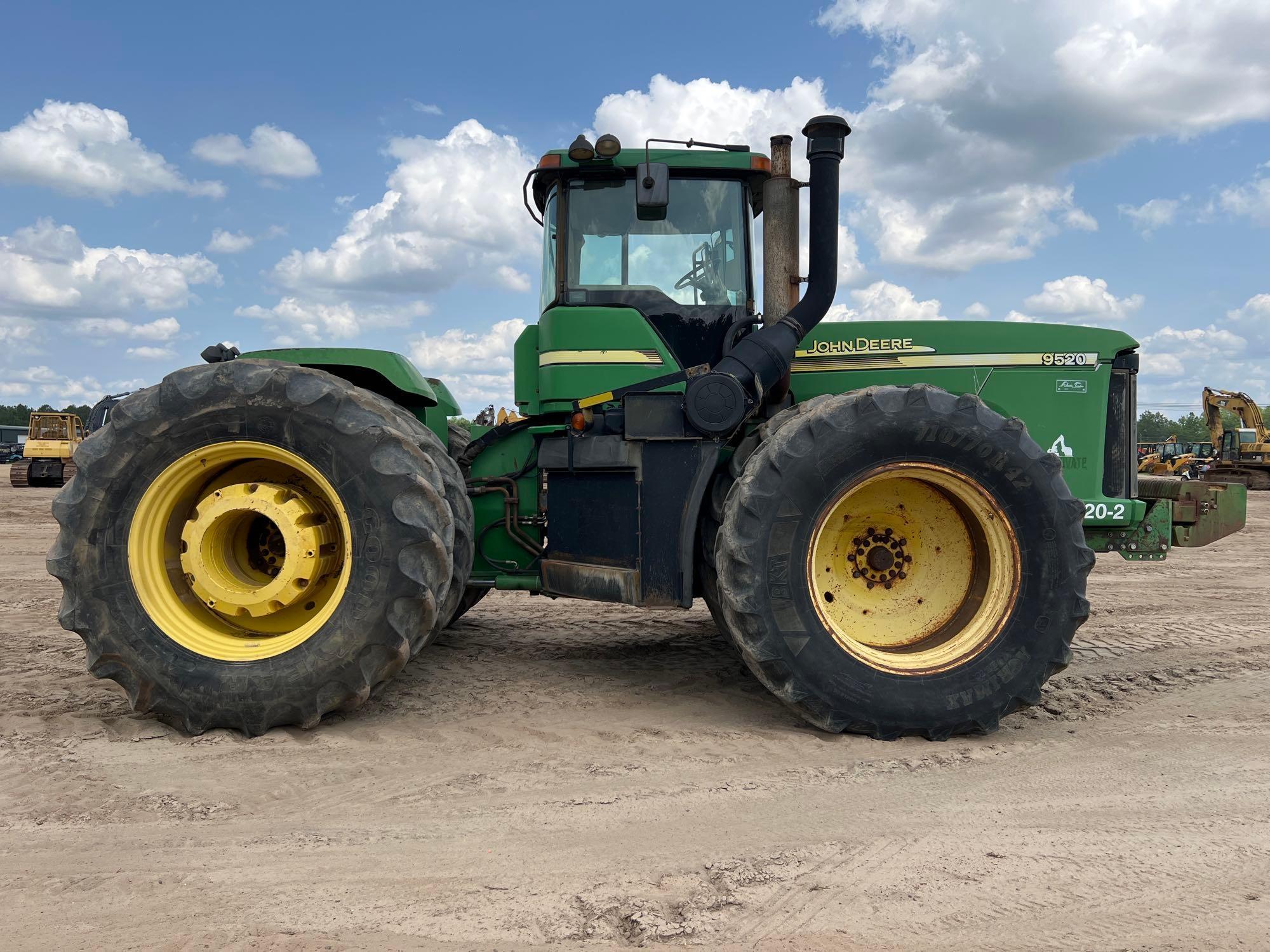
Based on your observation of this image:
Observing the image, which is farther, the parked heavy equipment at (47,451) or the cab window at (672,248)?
the parked heavy equipment at (47,451)

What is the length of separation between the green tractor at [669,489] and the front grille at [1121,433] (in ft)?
0.05

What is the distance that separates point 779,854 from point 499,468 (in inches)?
108

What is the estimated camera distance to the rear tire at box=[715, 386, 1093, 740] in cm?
373

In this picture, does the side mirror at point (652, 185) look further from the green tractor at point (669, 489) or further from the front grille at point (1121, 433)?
the front grille at point (1121, 433)

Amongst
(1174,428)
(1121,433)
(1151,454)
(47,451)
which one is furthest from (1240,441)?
(1174,428)

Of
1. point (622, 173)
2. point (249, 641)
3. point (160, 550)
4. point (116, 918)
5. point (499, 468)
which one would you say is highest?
point (622, 173)

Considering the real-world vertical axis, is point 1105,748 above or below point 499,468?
below

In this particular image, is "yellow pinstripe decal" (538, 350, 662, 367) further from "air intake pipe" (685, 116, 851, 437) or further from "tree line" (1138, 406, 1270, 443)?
"tree line" (1138, 406, 1270, 443)

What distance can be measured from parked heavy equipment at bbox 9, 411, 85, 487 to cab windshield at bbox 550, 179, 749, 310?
2407 cm

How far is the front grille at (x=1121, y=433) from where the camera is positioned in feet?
15.4

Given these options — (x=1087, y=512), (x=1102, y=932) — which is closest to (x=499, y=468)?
(x=1087, y=512)

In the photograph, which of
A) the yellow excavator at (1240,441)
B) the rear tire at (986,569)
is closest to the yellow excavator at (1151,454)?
the yellow excavator at (1240,441)

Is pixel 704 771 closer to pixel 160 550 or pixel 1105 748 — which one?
pixel 1105 748

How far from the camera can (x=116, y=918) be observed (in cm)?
240
